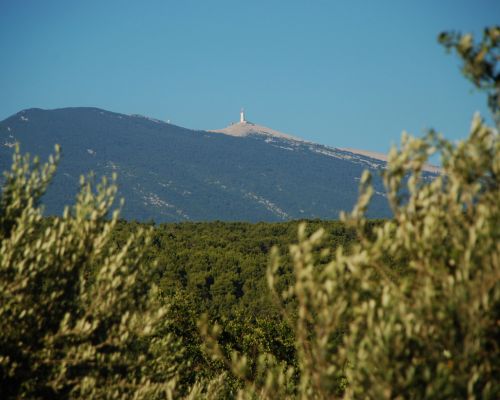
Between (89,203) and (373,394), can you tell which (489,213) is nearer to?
(373,394)

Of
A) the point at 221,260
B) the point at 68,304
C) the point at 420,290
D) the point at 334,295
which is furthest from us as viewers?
the point at 221,260

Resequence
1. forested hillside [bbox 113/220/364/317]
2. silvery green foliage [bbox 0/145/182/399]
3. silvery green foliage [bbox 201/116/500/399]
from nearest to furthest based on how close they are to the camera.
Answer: silvery green foliage [bbox 201/116/500/399], silvery green foliage [bbox 0/145/182/399], forested hillside [bbox 113/220/364/317]

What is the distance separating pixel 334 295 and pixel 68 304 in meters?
5.26

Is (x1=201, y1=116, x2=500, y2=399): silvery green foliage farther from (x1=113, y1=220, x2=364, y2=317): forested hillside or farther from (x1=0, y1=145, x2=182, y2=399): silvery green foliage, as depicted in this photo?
(x1=113, y1=220, x2=364, y2=317): forested hillside

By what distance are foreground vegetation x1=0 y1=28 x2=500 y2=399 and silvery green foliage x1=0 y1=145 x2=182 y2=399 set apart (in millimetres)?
26

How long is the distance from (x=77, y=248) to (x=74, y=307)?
106 centimetres

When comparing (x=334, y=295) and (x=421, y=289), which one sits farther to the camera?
(x=334, y=295)

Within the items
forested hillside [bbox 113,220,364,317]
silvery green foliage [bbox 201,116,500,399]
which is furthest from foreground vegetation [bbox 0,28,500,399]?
forested hillside [bbox 113,220,364,317]

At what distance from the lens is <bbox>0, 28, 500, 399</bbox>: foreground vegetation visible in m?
8.38

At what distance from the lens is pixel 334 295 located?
357 inches

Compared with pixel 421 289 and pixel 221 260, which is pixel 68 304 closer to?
pixel 421 289

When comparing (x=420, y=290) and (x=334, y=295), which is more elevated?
(x=420, y=290)

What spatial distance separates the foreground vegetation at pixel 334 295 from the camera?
838 cm

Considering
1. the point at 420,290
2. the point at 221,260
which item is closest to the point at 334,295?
the point at 420,290
